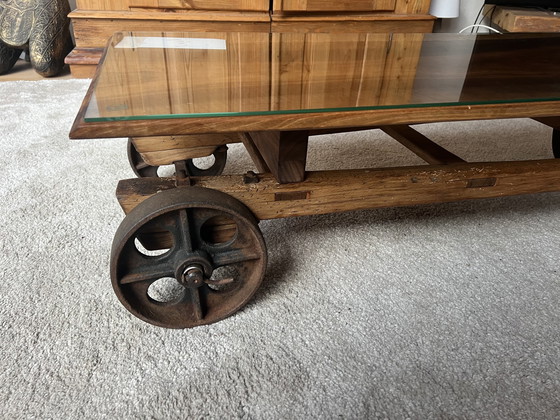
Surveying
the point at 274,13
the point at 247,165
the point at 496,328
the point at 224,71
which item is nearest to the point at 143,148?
the point at 224,71

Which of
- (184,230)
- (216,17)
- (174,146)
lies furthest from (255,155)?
(216,17)

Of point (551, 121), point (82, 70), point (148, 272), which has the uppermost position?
point (551, 121)

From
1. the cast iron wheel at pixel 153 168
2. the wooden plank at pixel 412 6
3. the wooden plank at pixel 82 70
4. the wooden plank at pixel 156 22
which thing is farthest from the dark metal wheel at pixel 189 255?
the wooden plank at pixel 412 6

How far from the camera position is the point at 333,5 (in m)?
1.90

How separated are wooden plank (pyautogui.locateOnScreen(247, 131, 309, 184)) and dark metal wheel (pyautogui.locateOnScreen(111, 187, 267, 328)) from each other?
0.09 meters

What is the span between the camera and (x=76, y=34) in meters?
1.91

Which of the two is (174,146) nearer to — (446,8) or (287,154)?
(287,154)

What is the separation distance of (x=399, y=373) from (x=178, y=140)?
1.99 ft

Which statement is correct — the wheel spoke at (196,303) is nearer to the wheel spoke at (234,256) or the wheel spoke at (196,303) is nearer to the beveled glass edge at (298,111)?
the wheel spoke at (234,256)

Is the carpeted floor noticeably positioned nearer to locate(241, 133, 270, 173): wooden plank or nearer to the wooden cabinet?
locate(241, 133, 270, 173): wooden plank

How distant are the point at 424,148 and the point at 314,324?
453mm

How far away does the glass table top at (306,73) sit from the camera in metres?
0.64

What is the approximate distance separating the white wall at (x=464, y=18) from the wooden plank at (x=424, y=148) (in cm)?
153

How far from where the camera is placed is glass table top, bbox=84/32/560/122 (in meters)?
0.64
